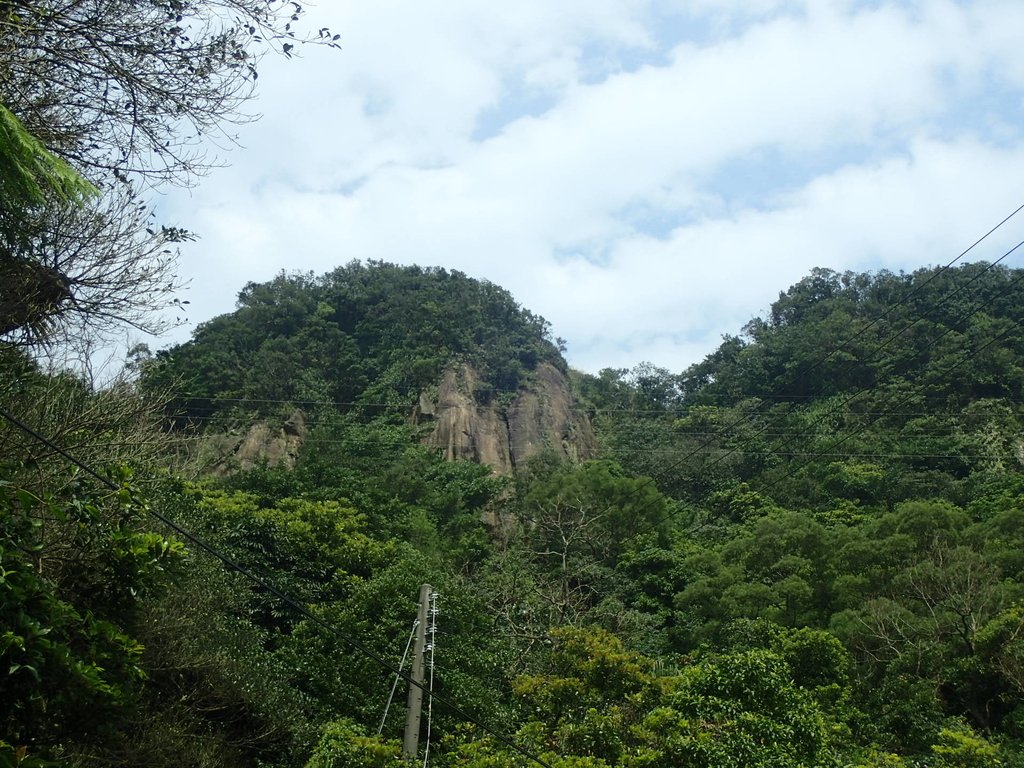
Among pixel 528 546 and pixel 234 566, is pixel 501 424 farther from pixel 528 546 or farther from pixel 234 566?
pixel 234 566

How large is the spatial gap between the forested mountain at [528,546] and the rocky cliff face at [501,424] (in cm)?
48

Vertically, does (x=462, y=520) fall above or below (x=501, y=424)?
below

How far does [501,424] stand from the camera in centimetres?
4684

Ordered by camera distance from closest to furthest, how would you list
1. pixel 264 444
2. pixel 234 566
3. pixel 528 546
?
pixel 234 566 < pixel 528 546 < pixel 264 444

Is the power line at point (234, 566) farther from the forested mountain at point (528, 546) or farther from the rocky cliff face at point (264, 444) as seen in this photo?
the rocky cliff face at point (264, 444)

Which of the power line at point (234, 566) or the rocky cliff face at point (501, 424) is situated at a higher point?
the rocky cliff face at point (501, 424)

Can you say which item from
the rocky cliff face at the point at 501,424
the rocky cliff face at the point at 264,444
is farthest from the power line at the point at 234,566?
the rocky cliff face at the point at 501,424

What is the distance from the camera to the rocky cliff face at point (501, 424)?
1756 inches

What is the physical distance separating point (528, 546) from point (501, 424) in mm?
15872

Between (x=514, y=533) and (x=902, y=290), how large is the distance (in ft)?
94.2

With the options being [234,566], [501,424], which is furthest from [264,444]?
[234,566]

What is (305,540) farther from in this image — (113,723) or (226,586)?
(113,723)

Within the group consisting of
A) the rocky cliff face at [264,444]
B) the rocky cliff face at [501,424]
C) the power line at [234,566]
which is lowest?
the power line at [234,566]

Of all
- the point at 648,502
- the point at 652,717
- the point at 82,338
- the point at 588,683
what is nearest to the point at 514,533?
the point at 648,502
